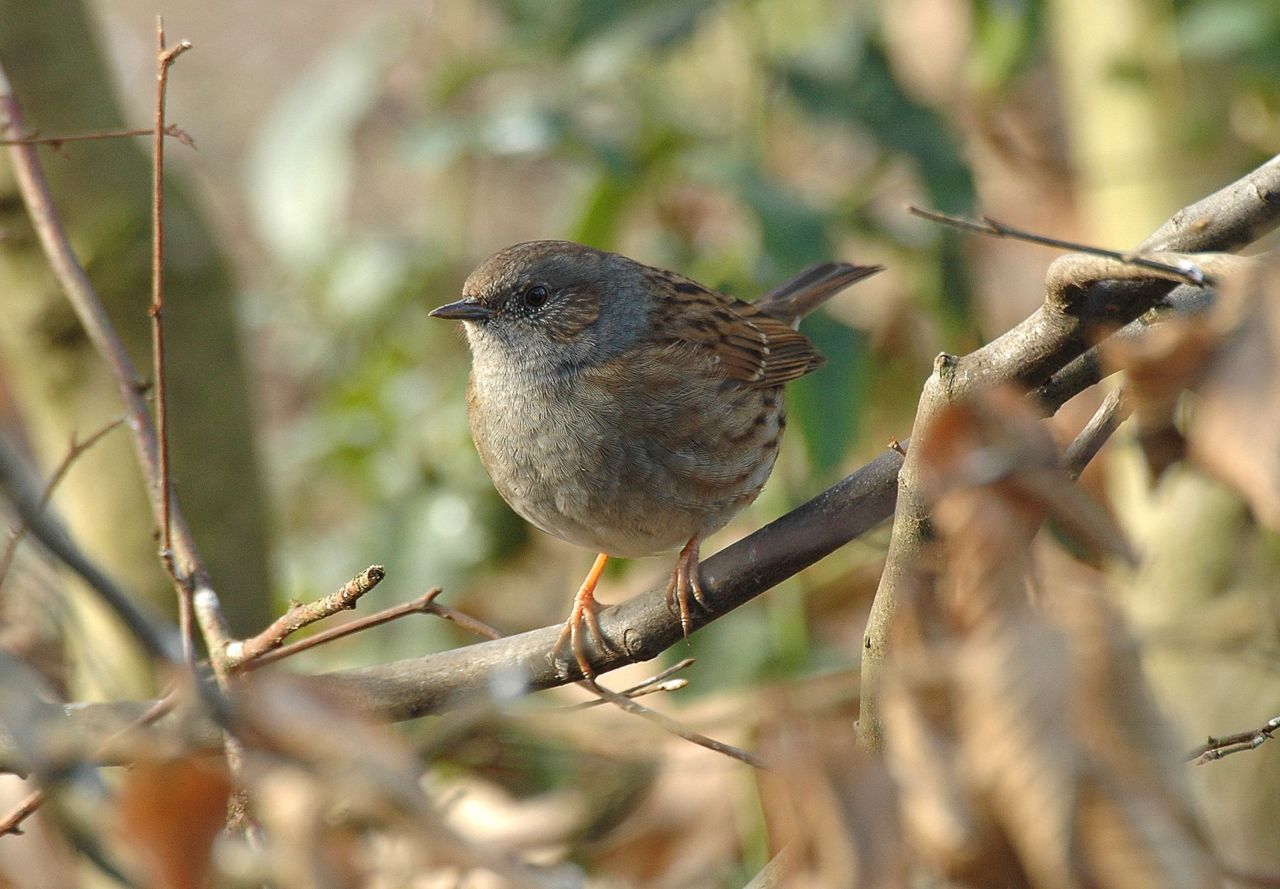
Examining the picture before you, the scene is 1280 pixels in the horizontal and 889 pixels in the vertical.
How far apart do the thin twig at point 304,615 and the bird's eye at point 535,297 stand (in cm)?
163

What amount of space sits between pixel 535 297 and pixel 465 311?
0.20 metres

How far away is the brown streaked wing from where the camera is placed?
367cm

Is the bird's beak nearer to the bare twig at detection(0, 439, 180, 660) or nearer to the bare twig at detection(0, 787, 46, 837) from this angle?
the bare twig at detection(0, 787, 46, 837)

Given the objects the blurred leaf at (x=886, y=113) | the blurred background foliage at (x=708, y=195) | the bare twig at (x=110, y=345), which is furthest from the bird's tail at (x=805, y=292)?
the bare twig at (x=110, y=345)

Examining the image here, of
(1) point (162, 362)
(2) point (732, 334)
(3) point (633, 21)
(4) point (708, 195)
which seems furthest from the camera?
(4) point (708, 195)

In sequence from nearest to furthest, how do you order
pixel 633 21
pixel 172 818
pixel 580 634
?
1. pixel 172 818
2. pixel 580 634
3. pixel 633 21

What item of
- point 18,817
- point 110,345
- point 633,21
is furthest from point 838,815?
point 633,21

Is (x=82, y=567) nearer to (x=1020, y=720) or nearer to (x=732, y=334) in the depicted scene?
(x=1020, y=720)

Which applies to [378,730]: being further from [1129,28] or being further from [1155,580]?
[1129,28]

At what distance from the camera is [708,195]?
6152mm

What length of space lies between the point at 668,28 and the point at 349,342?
1897 millimetres

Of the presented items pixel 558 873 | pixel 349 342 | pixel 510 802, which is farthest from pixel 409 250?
pixel 558 873

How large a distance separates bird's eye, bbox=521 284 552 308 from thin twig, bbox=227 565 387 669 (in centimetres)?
163

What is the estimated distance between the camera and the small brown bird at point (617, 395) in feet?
10.9
